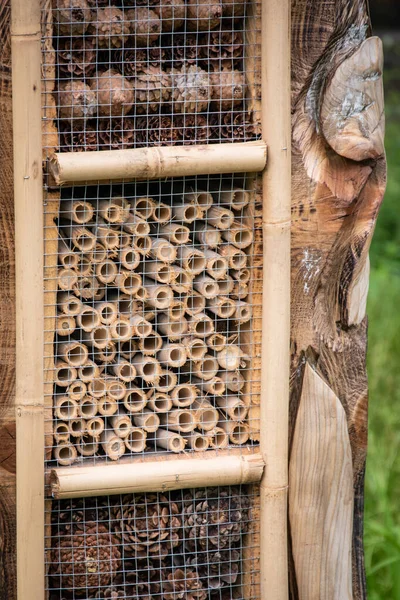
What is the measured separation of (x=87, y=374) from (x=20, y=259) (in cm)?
33

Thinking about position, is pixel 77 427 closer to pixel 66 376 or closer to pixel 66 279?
pixel 66 376

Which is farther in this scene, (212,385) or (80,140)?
(212,385)

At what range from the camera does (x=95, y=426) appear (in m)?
2.00

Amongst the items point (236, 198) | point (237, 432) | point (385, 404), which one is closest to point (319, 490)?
point (237, 432)

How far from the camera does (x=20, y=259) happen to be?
188 centimetres

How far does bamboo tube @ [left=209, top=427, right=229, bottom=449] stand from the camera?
2.08 meters

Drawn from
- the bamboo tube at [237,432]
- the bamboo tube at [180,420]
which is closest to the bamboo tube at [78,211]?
the bamboo tube at [180,420]

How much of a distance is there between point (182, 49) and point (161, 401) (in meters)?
0.87

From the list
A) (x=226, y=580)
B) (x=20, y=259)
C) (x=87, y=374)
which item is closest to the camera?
(x=20, y=259)

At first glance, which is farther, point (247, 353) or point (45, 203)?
point (247, 353)

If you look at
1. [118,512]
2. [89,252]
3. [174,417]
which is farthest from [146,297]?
[118,512]

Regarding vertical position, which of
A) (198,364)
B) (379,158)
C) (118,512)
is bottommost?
(118,512)

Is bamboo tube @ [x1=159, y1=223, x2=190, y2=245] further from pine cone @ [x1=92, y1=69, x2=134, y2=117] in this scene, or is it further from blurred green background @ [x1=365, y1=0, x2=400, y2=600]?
blurred green background @ [x1=365, y1=0, x2=400, y2=600]

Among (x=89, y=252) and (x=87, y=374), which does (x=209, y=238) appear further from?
(x=87, y=374)
